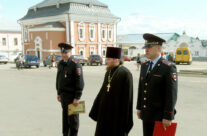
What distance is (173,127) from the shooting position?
3.32 metres

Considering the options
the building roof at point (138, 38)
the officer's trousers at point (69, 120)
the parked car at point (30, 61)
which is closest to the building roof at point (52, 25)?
the parked car at point (30, 61)

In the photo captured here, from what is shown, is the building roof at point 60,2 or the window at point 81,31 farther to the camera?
the building roof at point 60,2

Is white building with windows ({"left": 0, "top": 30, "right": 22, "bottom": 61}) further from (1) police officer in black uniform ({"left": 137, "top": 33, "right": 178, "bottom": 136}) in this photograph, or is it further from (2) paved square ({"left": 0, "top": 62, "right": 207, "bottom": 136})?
(1) police officer in black uniform ({"left": 137, "top": 33, "right": 178, "bottom": 136})

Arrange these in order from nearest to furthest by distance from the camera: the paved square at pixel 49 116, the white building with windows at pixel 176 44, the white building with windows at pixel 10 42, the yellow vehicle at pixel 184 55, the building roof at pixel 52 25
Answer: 1. the paved square at pixel 49 116
2. the yellow vehicle at pixel 184 55
3. the building roof at pixel 52 25
4. the white building with windows at pixel 176 44
5. the white building with windows at pixel 10 42

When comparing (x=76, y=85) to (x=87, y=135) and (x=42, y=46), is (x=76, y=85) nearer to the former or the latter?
(x=87, y=135)

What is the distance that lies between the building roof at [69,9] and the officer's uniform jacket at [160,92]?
39504mm

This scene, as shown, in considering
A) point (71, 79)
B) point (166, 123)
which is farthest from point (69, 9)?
point (166, 123)

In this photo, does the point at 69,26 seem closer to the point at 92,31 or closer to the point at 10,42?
the point at 92,31

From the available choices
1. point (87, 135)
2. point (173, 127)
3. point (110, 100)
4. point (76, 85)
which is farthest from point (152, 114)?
point (87, 135)

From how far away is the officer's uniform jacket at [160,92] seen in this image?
3.36 meters

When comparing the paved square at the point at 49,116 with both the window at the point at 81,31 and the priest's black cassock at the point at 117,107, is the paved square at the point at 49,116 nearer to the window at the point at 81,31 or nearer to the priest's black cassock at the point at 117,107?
the priest's black cassock at the point at 117,107

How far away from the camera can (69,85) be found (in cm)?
477

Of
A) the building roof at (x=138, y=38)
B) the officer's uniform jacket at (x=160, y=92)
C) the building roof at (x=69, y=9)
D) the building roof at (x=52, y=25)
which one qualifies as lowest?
the officer's uniform jacket at (x=160, y=92)

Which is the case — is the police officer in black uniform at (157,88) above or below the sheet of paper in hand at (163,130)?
above
